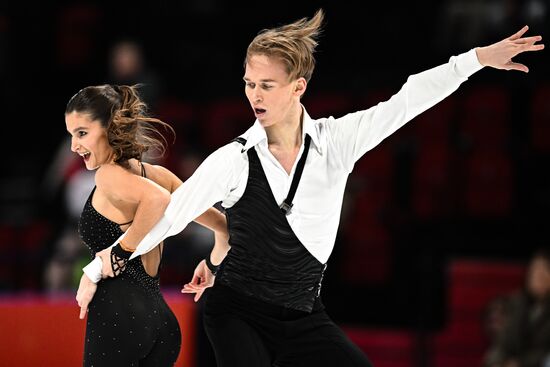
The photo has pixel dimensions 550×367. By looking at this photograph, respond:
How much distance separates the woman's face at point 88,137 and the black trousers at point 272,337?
76 centimetres

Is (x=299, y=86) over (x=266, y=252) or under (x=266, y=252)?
over

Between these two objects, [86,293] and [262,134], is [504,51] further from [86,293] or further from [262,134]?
[86,293]

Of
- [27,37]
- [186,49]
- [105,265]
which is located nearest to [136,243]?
[105,265]

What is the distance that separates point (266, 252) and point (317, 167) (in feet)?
1.30

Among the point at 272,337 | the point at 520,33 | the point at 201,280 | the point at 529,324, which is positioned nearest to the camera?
the point at 520,33

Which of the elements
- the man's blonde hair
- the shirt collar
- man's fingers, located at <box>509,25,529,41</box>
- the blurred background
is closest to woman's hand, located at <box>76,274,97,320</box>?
the shirt collar

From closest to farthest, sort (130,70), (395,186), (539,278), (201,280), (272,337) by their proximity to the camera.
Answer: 1. (272,337)
2. (201,280)
3. (539,278)
4. (130,70)
5. (395,186)

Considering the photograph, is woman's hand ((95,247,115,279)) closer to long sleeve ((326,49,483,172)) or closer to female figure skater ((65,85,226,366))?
female figure skater ((65,85,226,366))

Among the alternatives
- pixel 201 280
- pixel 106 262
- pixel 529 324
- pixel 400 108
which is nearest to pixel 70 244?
pixel 529 324

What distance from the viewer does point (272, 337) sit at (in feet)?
14.0

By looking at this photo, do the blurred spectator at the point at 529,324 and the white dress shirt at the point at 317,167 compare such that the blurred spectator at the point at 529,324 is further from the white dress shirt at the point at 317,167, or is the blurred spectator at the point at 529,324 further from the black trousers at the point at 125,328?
the black trousers at the point at 125,328

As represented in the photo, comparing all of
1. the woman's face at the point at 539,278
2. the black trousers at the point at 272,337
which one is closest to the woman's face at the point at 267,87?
the black trousers at the point at 272,337

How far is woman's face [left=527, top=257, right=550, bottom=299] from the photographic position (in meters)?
7.95

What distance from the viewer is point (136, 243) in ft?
13.9
